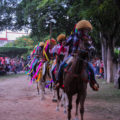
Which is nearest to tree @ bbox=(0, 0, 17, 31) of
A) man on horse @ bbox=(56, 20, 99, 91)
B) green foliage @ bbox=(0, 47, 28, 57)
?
green foliage @ bbox=(0, 47, 28, 57)

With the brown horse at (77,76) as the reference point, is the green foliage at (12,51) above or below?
above

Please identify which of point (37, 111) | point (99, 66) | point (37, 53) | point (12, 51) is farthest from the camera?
point (12, 51)

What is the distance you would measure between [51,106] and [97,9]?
552 cm

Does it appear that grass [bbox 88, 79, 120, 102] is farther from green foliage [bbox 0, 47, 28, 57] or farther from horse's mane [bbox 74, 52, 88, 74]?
green foliage [bbox 0, 47, 28, 57]

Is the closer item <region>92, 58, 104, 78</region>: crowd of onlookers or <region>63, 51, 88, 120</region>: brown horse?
<region>63, 51, 88, 120</region>: brown horse

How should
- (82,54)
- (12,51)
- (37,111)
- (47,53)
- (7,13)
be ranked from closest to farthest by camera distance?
(82,54)
(37,111)
(47,53)
(7,13)
(12,51)

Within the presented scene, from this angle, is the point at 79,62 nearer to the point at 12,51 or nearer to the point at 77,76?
the point at 77,76

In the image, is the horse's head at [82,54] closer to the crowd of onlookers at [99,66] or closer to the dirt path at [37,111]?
the dirt path at [37,111]

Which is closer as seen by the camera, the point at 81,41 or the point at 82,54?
the point at 82,54

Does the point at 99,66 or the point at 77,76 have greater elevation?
the point at 77,76

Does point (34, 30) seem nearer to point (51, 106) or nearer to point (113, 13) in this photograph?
point (113, 13)

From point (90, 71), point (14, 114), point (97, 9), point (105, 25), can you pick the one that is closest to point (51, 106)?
point (14, 114)

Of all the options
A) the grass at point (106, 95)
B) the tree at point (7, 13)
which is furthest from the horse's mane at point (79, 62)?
the tree at point (7, 13)

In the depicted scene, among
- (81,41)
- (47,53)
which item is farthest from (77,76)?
(47,53)
